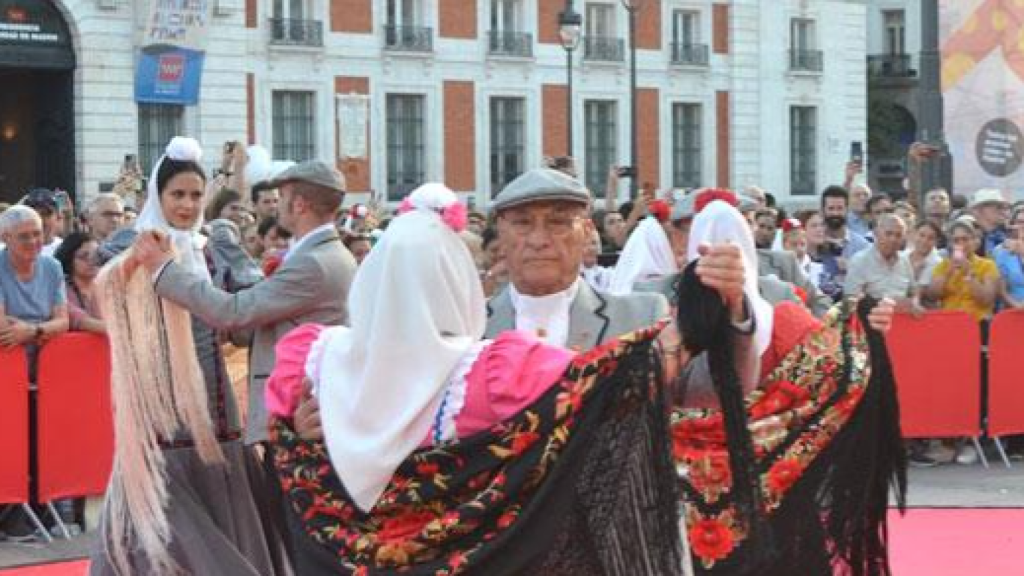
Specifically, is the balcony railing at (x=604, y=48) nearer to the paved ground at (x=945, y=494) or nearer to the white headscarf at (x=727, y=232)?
the paved ground at (x=945, y=494)

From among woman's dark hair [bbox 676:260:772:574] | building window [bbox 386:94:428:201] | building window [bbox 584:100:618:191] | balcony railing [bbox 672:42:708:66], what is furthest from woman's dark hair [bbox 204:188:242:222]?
balcony railing [bbox 672:42:708:66]

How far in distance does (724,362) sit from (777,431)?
1.47m

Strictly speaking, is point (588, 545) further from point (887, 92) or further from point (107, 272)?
point (887, 92)

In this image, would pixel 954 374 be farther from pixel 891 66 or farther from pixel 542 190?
pixel 891 66

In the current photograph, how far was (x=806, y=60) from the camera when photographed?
5341cm

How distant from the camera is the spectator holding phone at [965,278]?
45.2ft

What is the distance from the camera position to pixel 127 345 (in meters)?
6.55

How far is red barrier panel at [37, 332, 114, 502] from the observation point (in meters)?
10.4

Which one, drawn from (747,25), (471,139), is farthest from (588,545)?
(747,25)

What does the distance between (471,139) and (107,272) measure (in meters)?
39.6

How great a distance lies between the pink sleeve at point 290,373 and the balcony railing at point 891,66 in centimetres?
6334

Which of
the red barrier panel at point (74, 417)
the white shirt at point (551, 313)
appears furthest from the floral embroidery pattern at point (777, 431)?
the red barrier panel at point (74, 417)

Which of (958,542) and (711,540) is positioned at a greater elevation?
(711,540)

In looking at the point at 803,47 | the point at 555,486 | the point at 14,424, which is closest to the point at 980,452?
the point at 14,424
